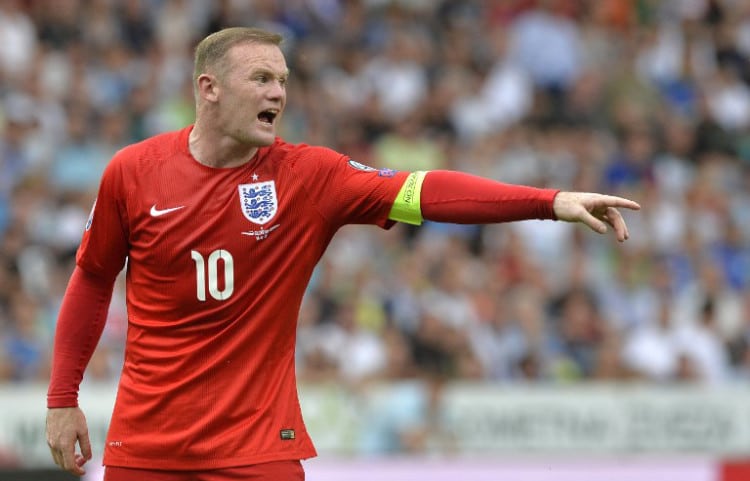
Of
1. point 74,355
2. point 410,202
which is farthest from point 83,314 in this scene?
point 410,202

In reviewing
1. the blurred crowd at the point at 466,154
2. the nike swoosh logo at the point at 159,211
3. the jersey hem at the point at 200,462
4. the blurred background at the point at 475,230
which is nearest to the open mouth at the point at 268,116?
the nike swoosh logo at the point at 159,211

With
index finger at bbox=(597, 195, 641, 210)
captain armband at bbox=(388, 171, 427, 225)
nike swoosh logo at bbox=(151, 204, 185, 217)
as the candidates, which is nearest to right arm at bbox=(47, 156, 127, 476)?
nike swoosh logo at bbox=(151, 204, 185, 217)

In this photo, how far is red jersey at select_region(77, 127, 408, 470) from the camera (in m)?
4.88

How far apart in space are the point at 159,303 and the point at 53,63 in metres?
9.23

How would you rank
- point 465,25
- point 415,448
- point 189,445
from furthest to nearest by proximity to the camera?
point 465,25 < point 415,448 < point 189,445

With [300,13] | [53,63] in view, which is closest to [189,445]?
[53,63]

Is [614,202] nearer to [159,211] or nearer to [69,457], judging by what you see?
[159,211]

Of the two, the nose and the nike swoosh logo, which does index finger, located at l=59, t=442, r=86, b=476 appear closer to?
the nike swoosh logo

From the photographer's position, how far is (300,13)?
15234 mm

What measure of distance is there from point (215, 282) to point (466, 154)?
30.7 ft

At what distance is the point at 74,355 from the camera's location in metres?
5.16

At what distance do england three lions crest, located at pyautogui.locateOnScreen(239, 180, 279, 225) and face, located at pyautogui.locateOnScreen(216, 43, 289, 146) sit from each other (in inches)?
6.5

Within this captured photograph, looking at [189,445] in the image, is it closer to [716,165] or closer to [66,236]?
[66,236]

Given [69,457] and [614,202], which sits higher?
[614,202]
